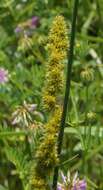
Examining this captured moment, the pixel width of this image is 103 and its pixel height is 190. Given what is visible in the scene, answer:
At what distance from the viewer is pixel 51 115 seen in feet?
2.85

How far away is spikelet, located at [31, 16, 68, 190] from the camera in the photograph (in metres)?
0.83

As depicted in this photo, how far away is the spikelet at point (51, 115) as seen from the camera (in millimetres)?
827

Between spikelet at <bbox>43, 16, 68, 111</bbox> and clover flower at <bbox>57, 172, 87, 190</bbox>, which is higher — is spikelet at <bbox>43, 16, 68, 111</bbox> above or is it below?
above

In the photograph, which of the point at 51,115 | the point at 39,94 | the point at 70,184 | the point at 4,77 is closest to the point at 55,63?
the point at 51,115

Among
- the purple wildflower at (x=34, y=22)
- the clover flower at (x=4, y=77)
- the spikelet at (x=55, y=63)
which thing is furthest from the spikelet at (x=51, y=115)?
the purple wildflower at (x=34, y=22)

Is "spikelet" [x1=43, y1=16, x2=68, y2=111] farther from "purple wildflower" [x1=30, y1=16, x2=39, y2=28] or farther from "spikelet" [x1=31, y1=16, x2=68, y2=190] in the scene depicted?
"purple wildflower" [x1=30, y1=16, x2=39, y2=28]

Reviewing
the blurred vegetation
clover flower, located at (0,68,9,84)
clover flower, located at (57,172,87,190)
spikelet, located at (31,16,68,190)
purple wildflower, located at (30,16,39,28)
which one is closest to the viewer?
spikelet, located at (31,16,68,190)

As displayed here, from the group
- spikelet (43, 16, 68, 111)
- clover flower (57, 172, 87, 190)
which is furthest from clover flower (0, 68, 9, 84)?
spikelet (43, 16, 68, 111)

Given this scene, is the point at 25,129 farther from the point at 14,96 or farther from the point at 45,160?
the point at 45,160

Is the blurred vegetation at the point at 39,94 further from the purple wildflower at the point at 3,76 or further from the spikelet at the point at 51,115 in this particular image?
the spikelet at the point at 51,115

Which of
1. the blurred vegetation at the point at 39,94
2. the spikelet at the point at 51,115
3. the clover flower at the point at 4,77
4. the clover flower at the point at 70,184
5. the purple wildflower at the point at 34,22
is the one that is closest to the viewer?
the spikelet at the point at 51,115

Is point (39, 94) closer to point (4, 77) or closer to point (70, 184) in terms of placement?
point (4, 77)

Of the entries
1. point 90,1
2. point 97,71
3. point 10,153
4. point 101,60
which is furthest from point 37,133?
point 90,1

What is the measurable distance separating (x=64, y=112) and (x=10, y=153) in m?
0.35
